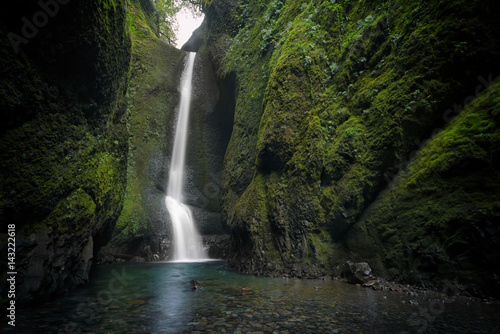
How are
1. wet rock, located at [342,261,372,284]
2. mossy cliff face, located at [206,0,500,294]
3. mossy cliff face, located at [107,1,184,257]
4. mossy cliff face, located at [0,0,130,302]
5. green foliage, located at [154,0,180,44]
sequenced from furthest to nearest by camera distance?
green foliage, located at [154,0,180,44], mossy cliff face, located at [107,1,184,257], wet rock, located at [342,261,372,284], mossy cliff face, located at [206,0,500,294], mossy cliff face, located at [0,0,130,302]

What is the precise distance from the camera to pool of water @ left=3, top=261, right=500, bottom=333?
3350 millimetres

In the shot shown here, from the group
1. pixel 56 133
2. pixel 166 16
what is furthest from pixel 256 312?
pixel 166 16

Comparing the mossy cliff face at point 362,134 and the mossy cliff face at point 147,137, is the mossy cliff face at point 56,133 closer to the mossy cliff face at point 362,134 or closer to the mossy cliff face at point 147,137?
the mossy cliff face at point 362,134

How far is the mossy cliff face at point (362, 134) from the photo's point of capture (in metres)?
5.42

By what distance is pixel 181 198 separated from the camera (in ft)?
53.3

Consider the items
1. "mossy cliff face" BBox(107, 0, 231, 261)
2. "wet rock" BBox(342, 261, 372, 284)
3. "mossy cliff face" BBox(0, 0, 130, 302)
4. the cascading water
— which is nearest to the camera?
"mossy cliff face" BBox(0, 0, 130, 302)

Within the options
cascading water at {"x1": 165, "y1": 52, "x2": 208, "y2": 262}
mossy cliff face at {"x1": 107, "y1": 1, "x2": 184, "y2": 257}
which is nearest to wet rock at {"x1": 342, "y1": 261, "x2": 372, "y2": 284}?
cascading water at {"x1": 165, "y1": 52, "x2": 208, "y2": 262}

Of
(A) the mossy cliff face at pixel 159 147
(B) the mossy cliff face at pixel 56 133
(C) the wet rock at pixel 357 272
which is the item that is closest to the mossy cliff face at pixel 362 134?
(C) the wet rock at pixel 357 272

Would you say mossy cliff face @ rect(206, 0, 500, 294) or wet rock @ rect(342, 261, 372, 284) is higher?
mossy cliff face @ rect(206, 0, 500, 294)

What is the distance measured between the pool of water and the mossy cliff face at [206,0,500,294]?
1397 millimetres

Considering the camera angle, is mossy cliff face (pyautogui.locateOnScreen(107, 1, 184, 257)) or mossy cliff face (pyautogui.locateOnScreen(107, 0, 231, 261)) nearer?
mossy cliff face (pyautogui.locateOnScreen(107, 1, 184, 257))

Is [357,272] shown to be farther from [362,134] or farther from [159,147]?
[159,147]

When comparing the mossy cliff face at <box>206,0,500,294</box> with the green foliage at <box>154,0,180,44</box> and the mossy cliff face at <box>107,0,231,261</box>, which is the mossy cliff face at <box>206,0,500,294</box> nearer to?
the mossy cliff face at <box>107,0,231,261</box>

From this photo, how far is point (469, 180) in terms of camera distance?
16.4 ft
